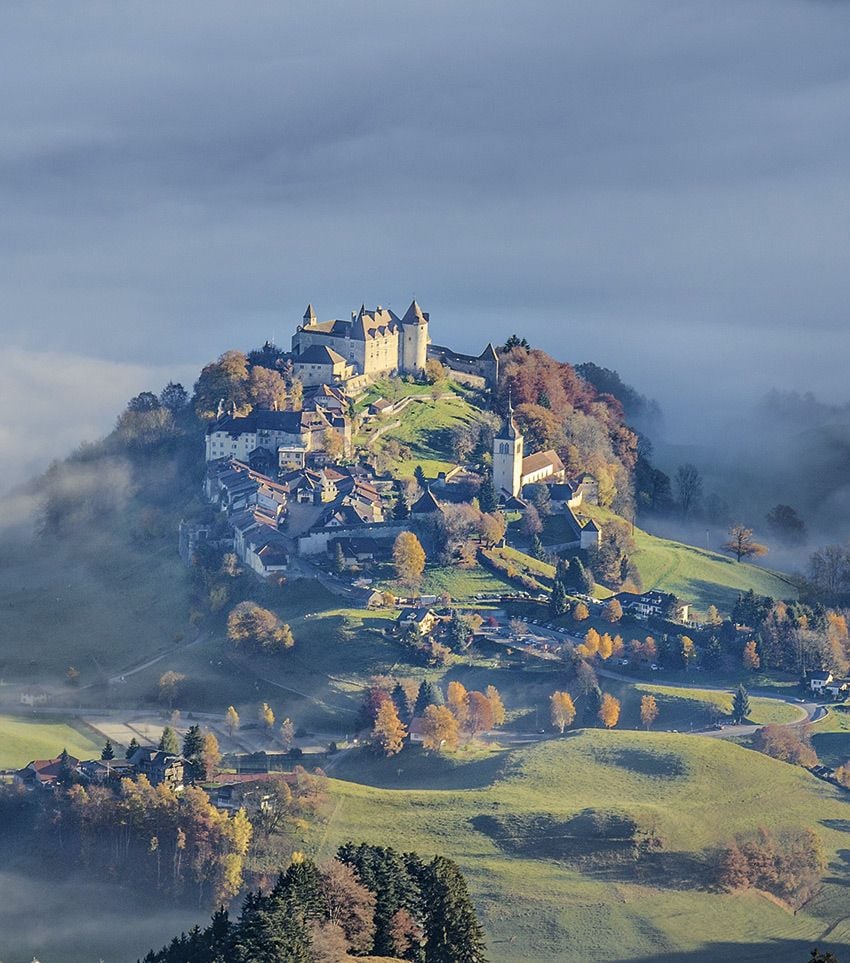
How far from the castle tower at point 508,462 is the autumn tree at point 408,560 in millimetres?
11730

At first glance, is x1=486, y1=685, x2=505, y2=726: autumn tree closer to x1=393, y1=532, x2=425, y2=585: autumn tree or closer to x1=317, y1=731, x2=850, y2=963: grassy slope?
x1=317, y1=731, x2=850, y2=963: grassy slope

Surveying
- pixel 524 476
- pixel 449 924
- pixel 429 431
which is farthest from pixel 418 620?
pixel 449 924

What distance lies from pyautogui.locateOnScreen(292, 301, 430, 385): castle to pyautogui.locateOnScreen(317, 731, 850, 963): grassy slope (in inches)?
1751

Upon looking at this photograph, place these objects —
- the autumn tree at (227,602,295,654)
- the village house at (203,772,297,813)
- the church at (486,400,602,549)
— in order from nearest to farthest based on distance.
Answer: the village house at (203,772,297,813), the autumn tree at (227,602,295,654), the church at (486,400,602,549)

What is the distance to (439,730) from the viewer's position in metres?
99.8

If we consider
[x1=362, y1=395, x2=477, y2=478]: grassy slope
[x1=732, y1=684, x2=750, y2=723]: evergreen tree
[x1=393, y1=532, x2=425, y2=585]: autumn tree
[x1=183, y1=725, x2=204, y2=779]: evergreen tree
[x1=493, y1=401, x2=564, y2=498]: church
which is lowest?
[x1=183, y1=725, x2=204, y2=779]: evergreen tree

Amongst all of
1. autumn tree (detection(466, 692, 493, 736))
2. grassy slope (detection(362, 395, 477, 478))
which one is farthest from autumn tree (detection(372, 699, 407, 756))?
grassy slope (detection(362, 395, 477, 478))

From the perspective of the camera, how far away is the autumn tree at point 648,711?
340 feet

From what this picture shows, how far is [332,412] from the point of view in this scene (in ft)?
435

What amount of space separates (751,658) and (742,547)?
2278 centimetres

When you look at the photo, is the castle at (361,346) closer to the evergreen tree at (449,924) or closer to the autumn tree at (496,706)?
the autumn tree at (496,706)

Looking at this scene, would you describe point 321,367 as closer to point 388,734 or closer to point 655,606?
point 655,606

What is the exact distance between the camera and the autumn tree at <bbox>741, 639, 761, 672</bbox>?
362 ft

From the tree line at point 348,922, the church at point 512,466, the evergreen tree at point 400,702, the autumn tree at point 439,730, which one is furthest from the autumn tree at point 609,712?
the tree line at point 348,922
